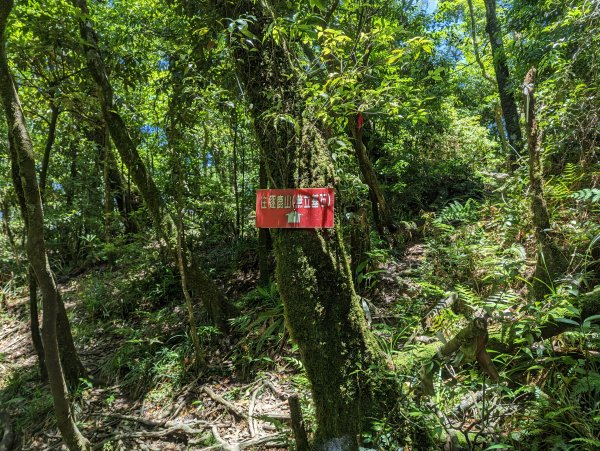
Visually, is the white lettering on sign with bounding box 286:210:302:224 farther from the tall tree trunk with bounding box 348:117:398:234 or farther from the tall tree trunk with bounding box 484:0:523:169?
the tall tree trunk with bounding box 484:0:523:169

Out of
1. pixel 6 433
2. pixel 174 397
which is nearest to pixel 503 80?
pixel 174 397

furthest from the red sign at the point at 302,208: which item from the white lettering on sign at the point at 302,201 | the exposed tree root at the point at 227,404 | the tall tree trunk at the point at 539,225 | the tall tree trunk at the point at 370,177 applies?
the tall tree trunk at the point at 370,177

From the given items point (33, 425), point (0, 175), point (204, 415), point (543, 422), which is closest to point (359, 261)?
point (204, 415)

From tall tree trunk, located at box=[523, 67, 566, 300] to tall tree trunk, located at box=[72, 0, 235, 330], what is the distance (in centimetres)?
381

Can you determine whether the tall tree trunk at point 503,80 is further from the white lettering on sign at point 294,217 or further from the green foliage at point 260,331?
the white lettering on sign at point 294,217

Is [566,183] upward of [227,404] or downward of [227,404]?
upward

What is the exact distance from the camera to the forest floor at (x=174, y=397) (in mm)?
3320

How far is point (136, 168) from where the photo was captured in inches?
202

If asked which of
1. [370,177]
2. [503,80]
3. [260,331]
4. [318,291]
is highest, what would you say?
[503,80]

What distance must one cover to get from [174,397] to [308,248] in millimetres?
3067

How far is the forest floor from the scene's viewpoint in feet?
10.9

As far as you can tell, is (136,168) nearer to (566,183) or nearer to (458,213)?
(458,213)

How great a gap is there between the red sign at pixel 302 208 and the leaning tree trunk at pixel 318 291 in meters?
0.06

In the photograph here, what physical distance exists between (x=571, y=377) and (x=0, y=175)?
1077cm
